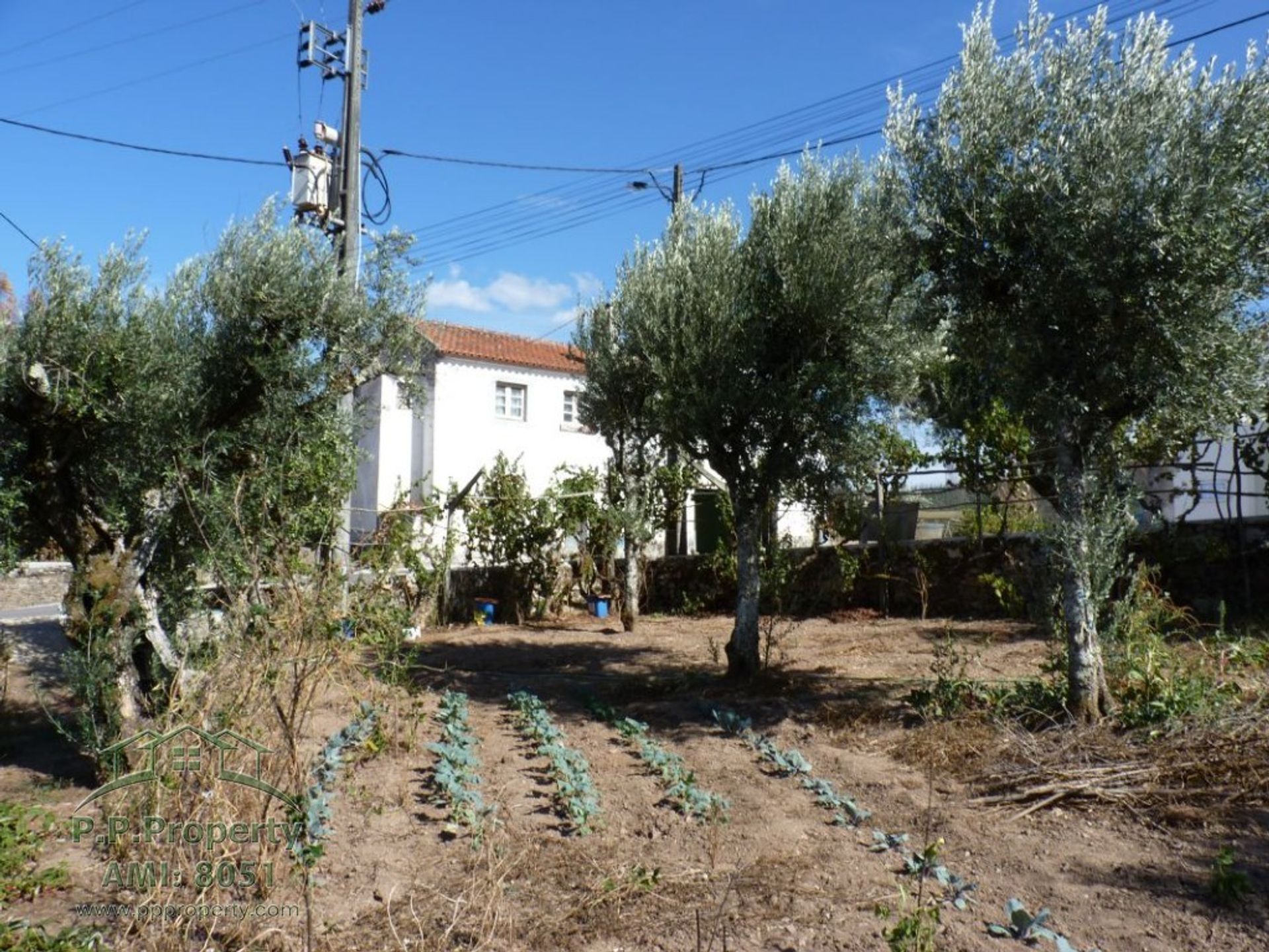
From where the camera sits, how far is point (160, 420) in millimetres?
7109

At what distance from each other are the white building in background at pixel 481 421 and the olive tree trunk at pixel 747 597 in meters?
15.9

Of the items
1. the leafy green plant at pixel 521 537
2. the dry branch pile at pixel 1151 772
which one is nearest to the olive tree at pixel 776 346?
the dry branch pile at pixel 1151 772

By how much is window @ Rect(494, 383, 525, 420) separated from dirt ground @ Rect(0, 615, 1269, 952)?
60.6 feet

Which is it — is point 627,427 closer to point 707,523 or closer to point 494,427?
point 707,523

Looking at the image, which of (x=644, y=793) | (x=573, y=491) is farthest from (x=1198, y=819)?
(x=573, y=491)

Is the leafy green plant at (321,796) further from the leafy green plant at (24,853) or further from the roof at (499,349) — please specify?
the roof at (499,349)

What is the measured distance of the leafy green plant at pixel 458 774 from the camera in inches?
233

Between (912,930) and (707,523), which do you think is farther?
(707,523)

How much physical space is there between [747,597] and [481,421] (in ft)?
58.5

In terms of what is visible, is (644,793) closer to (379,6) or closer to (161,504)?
(161,504)

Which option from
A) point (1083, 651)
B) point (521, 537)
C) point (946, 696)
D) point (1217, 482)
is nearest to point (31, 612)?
point (521, 537)

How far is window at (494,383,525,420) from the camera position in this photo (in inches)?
1070

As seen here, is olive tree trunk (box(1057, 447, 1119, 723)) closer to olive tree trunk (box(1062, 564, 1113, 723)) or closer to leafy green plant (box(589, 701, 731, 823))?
olive tree trunk (box(1062, 564, 1113, 723))

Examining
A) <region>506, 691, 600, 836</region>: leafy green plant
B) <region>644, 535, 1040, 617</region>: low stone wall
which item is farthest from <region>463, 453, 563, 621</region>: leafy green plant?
<region>506, 691, 600, 836</region>: leafy green plant
